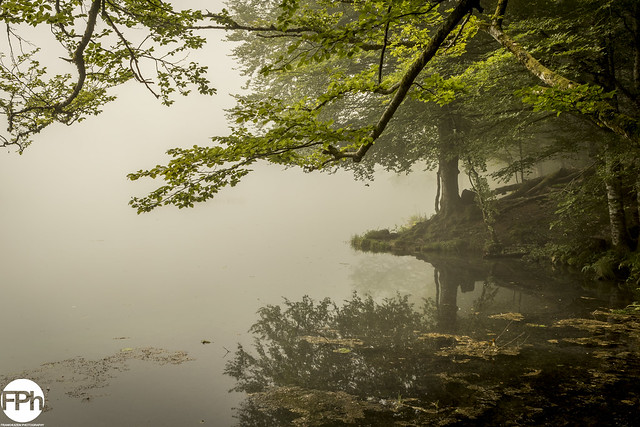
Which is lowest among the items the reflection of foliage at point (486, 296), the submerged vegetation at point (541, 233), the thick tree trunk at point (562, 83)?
the reflection of foliage at point (486, 296)

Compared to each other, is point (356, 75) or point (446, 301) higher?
point (356, 75)

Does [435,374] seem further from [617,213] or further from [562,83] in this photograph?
[617,213]

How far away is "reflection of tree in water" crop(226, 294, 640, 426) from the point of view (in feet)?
15.6

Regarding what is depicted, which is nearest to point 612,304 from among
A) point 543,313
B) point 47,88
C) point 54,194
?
point 543,313

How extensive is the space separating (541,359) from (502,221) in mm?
13489

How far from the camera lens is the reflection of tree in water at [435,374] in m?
4.76

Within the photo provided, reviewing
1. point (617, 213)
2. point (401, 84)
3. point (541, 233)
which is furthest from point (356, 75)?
point (541, 233)

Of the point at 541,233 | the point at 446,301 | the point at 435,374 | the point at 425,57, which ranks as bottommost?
the point at 435,374

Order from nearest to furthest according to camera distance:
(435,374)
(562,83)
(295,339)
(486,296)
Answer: (562,83) < (435,374) < (295,339) < (486,296)

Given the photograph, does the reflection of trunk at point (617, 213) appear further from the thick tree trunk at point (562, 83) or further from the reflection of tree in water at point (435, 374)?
the thick tree trunk at point (562, 83)

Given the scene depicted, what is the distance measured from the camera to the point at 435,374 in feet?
19.7

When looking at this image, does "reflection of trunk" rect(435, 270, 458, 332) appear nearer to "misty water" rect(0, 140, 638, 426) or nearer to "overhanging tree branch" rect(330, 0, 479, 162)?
"misty water" rect(0, 140, 638, 426)

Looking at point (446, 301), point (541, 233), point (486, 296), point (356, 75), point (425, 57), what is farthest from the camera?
point (541, 233)

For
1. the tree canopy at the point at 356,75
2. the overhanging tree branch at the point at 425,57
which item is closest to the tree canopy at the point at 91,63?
the tree canopy at the point at 356,75
